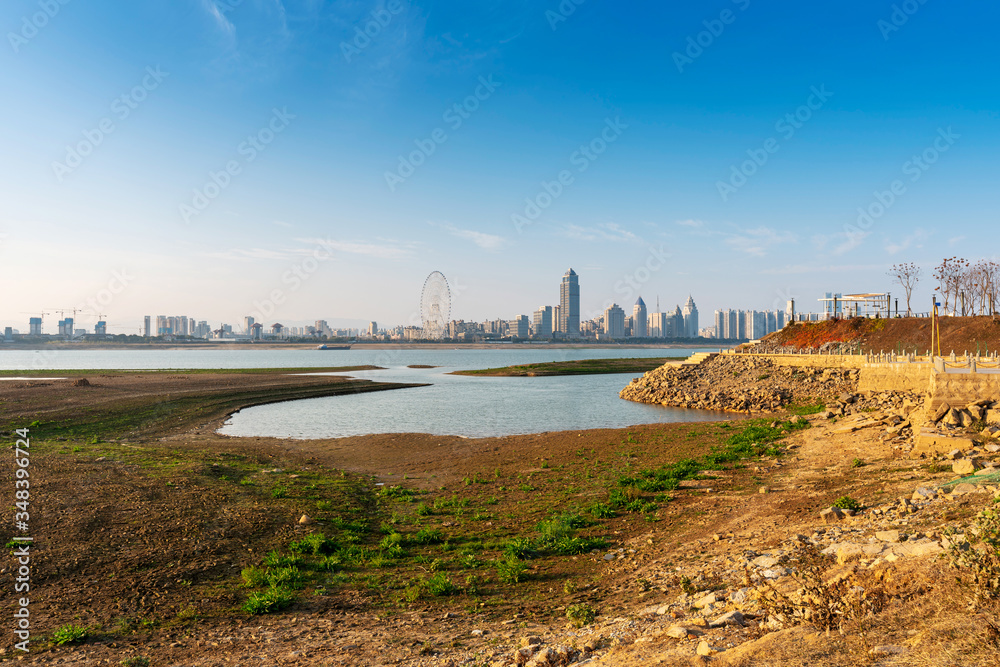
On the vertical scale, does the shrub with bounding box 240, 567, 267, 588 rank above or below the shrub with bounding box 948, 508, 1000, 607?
below

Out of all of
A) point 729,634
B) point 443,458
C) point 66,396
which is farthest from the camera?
point 66,396

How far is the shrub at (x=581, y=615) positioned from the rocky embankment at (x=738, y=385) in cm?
3667

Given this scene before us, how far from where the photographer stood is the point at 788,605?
6.66 m

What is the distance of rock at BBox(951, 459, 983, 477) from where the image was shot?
1373 centimetres

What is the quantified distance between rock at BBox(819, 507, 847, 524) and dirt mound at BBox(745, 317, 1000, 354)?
46200 millimetres

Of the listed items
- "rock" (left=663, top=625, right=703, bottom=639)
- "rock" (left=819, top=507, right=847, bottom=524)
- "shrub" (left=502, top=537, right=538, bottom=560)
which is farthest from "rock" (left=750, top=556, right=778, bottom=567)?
"shrub" (left=502, top=537, right=538, bottom=560)

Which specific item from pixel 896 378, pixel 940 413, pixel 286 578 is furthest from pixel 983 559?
pixel 896 378

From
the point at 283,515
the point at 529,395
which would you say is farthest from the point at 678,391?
the point at 283,515

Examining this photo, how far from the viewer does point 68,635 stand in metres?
7.74

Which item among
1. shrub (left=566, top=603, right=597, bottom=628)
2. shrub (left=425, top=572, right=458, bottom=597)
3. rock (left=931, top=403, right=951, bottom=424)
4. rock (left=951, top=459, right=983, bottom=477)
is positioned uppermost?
rock (left=931, top=403, right=951, bottom=424)

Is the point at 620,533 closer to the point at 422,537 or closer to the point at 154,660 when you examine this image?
the point at 422,537

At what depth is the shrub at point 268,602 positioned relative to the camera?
8.88 meters

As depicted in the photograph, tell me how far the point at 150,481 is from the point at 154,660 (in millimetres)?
10710

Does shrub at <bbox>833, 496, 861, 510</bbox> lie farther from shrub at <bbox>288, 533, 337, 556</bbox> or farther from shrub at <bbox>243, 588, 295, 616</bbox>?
shrub at <bbox>243, 588, 295, 616</bbox>
